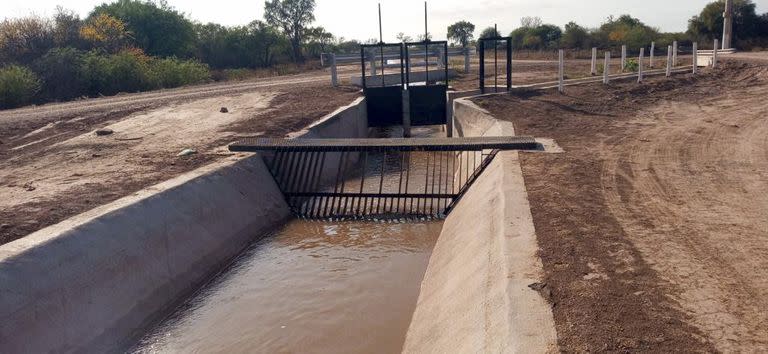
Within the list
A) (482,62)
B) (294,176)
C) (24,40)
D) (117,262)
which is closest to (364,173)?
(294,176)

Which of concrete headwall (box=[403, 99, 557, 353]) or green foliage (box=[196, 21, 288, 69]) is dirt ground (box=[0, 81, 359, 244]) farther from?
green foliage (box=[196, 21, 288, 69])

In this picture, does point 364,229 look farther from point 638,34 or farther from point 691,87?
point 638,34

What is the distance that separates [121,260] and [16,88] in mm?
22268

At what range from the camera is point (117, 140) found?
14.9m

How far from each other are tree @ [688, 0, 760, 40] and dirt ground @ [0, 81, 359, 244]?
113 feet

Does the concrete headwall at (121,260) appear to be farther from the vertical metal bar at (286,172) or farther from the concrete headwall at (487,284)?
the concrete headwall at (487,284)

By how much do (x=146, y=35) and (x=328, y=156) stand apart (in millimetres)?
37683

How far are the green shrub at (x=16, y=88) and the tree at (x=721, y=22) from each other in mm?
44254

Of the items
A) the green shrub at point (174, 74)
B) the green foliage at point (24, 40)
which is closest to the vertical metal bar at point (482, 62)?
the green shrub at point (174, 74)

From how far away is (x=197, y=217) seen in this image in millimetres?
9664

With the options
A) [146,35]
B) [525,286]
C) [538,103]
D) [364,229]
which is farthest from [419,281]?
[146,35]

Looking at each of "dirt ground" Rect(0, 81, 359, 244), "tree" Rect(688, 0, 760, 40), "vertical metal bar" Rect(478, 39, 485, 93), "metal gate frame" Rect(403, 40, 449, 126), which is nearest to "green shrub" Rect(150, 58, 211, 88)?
"dirt ground" Rect(0, 81, 359, 244)

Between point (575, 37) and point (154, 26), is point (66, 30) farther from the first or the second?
point (575, 37)

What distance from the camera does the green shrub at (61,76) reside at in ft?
94.5
